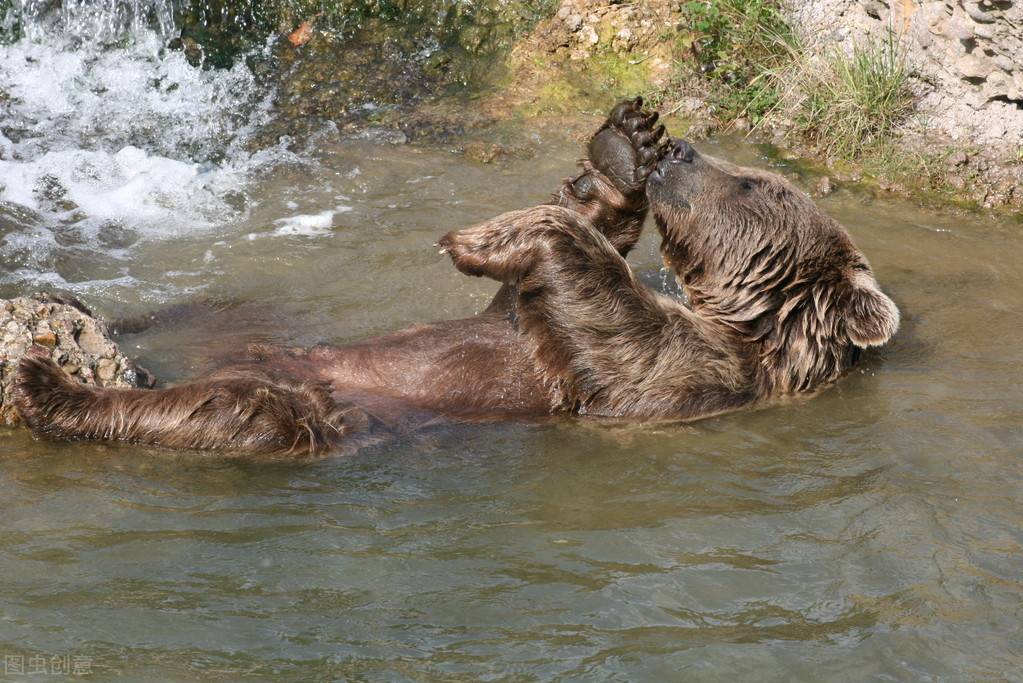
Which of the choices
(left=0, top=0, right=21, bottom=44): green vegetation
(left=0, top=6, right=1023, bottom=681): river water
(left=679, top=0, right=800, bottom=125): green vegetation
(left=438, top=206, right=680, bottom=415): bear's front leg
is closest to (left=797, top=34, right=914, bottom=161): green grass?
(left=679, top=0, right=800, bottom=125): green vegetation

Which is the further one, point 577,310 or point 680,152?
point 680,152

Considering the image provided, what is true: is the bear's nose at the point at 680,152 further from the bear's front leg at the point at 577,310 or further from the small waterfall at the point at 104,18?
the small waterfall at the point at 104,18

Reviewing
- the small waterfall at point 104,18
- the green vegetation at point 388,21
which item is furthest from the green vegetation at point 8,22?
the green vegetation at point 388,21

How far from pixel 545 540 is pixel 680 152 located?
233 centimetres

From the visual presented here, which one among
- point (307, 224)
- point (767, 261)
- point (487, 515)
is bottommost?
point (487, 515)

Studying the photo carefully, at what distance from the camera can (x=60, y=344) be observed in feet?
16.3

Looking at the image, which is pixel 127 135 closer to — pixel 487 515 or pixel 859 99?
pixel 487 515

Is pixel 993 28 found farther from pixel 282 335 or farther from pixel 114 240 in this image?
pixel 114 240

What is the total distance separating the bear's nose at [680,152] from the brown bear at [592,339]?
1 cm

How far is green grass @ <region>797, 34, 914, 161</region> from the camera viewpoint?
8.44 meters

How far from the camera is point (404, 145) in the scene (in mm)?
8484

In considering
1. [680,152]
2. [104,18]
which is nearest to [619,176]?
[680,152]

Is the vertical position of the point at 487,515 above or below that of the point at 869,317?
below

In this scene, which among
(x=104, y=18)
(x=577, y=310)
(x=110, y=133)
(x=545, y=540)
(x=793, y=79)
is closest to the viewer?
(x=545, y=540)
